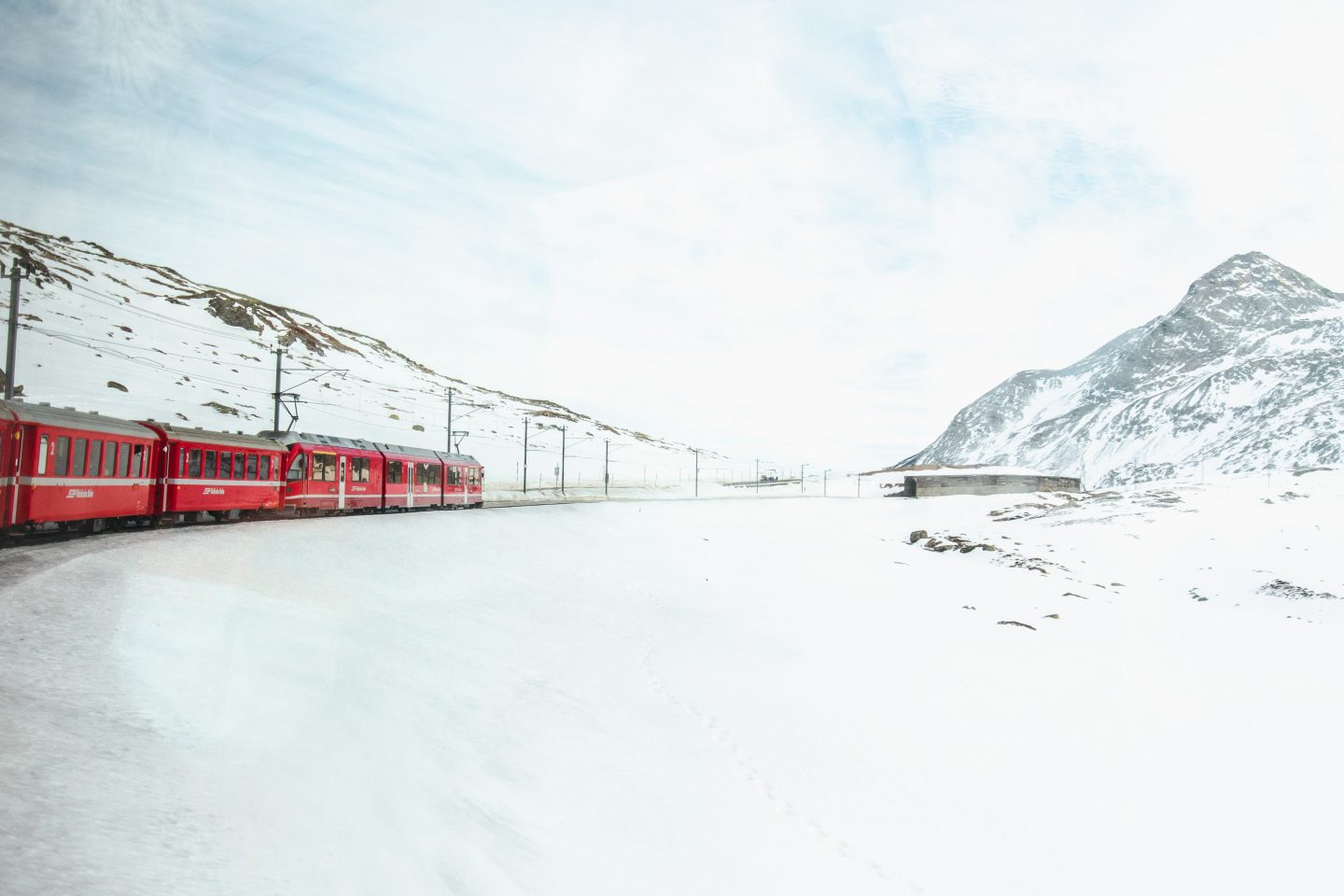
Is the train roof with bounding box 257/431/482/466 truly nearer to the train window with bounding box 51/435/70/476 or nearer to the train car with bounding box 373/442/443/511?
the train car with bounding box 373/442/443/511

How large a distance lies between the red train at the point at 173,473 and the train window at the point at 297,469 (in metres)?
0.04

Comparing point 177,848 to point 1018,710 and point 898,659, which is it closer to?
point 1018,710

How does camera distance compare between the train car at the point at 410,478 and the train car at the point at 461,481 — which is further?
the train car at the point at 461,481

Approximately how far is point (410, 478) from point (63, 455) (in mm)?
21528

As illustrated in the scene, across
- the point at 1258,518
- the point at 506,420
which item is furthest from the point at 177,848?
the point at 506,420

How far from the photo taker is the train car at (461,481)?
4231 cm

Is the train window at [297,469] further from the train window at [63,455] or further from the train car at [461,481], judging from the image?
the train car at [461,481]

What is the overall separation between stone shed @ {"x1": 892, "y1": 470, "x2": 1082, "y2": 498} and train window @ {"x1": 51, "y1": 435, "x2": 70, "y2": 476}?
9346 cm

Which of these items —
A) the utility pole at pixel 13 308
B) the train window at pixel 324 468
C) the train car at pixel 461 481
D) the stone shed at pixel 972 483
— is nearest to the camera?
the utility pole at pixel 13 308

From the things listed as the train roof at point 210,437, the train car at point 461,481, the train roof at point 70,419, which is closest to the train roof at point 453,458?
the train car at point 461,481

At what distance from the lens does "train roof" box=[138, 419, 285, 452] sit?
21.8 meters

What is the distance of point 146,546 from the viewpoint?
1509cm

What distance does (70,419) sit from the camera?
1675 centimetres

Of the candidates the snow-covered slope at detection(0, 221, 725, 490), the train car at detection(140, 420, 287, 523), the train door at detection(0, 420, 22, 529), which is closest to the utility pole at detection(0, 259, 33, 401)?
the snow-covered slope at detection(0, 221, 725, 490)
